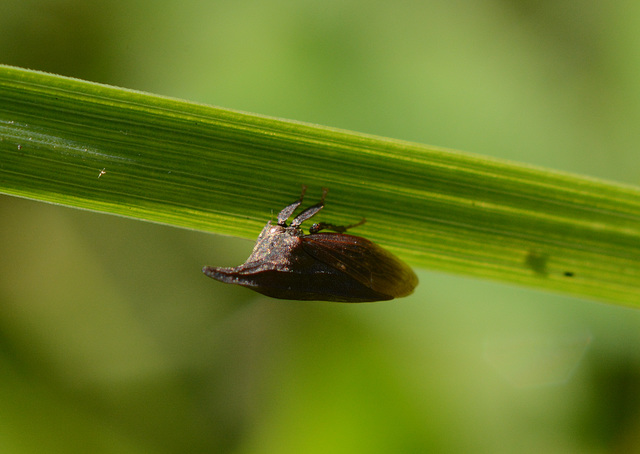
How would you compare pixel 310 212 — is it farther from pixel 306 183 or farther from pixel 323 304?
pixel 323 304

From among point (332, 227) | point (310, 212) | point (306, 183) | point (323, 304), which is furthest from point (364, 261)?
point (323, 304)

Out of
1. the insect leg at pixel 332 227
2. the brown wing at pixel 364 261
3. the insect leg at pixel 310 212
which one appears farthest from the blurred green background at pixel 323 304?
the insect leg at pixel 310 212

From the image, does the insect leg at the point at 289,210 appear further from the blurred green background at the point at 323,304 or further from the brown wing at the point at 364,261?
the blurred green background at the point at 323,304

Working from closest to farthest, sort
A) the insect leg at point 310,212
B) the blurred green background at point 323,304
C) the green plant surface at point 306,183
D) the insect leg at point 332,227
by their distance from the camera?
the green plant surface at point 306,183 < the insect leg at point 310,212 < the insect leg at point 332,227 < the blurred green background at point 323,304

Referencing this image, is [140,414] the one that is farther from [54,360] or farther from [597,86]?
[597,86]

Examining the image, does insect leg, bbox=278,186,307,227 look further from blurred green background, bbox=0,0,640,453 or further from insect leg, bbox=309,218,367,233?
blurred green background, bbox=0,0,640,453

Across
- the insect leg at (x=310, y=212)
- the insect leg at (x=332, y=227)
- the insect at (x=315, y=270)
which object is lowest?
the insect at (x=315, y=270)

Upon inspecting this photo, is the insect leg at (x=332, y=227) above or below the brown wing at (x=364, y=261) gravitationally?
above
